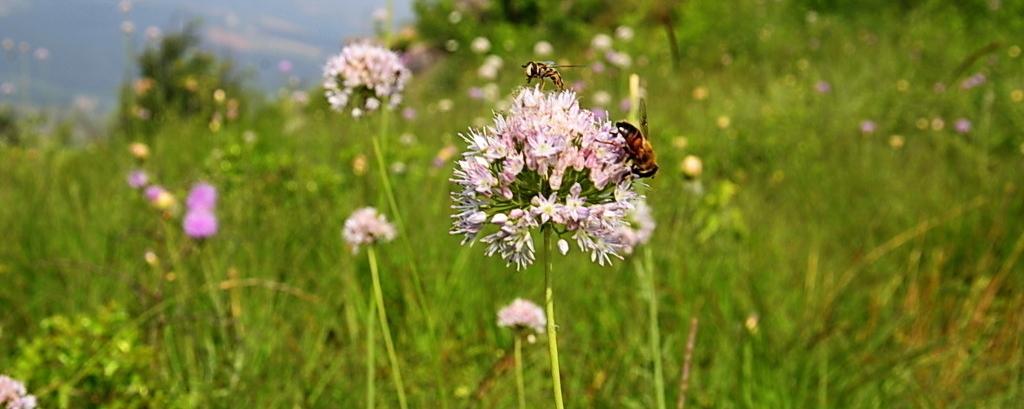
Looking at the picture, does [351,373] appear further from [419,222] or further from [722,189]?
[722,189]

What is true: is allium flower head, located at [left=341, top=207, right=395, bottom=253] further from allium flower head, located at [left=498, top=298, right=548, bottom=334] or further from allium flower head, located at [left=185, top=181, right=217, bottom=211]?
allium flower head, located at [left=185, top=181, right=217, bottom=211]

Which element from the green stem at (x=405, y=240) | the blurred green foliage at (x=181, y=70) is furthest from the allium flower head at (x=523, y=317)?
the blurred green foliage at (x=181, y=70)

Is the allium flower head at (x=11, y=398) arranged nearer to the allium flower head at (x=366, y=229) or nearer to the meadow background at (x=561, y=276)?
the meadow background at (x=561, y=276)

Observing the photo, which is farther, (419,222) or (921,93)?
(921,93)

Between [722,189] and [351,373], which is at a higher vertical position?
[722,189]

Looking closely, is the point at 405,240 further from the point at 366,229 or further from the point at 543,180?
the point at 543,180

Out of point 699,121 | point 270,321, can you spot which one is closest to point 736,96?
point 699,121
